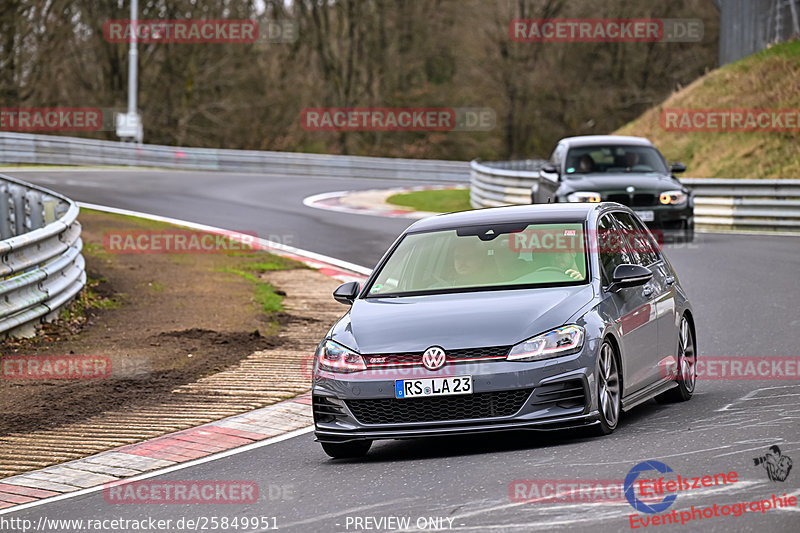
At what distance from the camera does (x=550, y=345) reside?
7.67m

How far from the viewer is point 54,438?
9227 mm

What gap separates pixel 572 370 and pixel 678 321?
2.23 m

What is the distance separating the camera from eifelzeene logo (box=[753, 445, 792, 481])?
6.45 m

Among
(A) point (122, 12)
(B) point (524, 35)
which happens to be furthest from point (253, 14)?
(B) point (524, 35)

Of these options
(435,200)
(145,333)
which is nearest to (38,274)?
(145,333)

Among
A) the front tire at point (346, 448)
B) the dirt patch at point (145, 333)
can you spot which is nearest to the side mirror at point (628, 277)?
the front tire at point (346, 448)

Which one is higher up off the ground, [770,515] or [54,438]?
[770,515]

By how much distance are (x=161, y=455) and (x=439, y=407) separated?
80.4 inches

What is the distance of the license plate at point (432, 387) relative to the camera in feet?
24.9

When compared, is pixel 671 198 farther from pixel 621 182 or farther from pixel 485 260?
pixel 485 260

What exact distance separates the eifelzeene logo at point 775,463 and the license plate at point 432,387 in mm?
1648

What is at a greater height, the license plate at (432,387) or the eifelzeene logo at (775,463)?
the license plate at (432,387)

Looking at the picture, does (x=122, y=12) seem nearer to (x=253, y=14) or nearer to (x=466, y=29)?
(x=253, y=14)

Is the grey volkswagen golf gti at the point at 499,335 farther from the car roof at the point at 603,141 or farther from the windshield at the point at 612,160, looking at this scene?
the car roof at the point at 603,141
